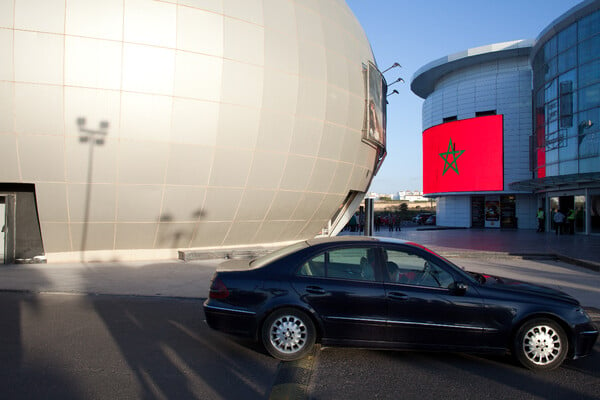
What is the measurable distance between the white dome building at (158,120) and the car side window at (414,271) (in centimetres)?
843

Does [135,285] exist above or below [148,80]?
below

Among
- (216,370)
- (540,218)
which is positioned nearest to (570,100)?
(540,218)

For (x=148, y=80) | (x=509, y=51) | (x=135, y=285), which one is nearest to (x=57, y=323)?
(x=135, y=285)

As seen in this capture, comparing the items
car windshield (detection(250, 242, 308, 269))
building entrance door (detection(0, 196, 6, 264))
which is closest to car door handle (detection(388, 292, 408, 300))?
car windshield (detection(250, 242, 308, 269))

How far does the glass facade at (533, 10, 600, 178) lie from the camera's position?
24.1 m

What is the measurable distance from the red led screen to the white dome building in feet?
87.0

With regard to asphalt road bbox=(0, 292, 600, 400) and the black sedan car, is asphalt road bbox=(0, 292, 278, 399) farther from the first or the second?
the black sedan car

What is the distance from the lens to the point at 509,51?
36.7m

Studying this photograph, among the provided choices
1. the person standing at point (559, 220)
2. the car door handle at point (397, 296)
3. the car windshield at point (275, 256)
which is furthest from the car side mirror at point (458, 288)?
the person standing at point (559, 220)

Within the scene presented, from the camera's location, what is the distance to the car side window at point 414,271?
16.2ft

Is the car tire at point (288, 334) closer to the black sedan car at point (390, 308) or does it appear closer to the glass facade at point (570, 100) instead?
the black sedan car at point (390, 308)

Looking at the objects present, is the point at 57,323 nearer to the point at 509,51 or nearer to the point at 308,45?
the point at 308,45

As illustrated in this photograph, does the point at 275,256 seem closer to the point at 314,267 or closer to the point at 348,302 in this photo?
the point at 314,267

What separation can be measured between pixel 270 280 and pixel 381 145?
1428 cm
